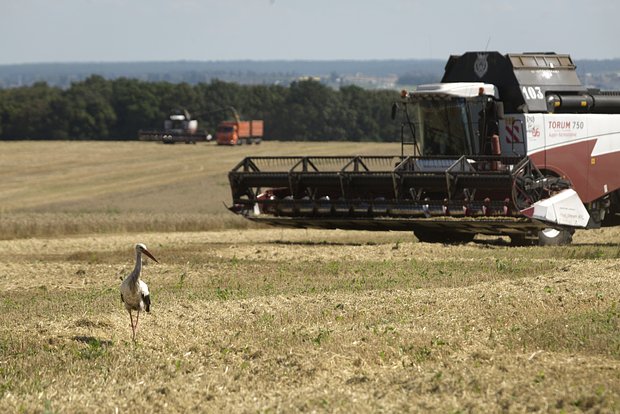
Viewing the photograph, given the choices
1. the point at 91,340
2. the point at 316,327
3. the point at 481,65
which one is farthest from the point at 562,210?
the point at 91,340

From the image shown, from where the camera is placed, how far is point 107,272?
18.8 metres

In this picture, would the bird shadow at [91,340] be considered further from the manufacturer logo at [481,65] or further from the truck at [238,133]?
the truck at [238,133]

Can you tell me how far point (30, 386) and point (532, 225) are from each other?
11.8 meters

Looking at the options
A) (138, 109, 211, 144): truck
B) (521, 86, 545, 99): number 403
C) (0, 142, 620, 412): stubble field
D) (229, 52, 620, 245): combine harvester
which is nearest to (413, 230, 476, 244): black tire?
(229, 52, 620, 245): combine harvester

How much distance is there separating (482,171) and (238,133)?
174 ft

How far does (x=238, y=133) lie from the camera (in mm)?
73000

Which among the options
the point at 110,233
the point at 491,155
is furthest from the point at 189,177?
the point at 491,155

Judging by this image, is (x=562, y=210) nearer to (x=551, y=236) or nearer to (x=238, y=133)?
(x=551, y=236)

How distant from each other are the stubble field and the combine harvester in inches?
25.8

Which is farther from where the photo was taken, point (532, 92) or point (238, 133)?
point (238, 133)

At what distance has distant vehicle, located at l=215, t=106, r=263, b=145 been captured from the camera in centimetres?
7225

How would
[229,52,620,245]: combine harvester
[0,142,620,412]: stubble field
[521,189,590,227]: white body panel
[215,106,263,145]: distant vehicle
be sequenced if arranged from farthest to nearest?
[215,106,263,145]: distant vehicle
[229,52,620,245]: combine harvester
[521,189,590,227]: white body panel
[0,142,620,412]: stubble field

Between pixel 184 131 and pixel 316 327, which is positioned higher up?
pixel 316 327

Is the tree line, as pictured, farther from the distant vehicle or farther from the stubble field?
the stubble field
